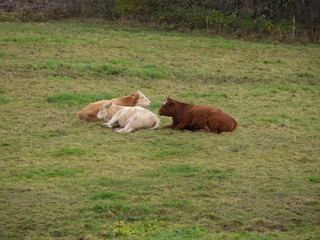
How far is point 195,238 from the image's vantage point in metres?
5.70

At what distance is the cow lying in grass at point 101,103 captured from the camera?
1188 cm

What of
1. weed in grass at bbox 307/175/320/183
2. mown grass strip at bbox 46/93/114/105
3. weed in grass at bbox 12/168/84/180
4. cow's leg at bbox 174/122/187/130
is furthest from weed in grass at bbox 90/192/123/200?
mown grass strip at bbox 46/93/114/105

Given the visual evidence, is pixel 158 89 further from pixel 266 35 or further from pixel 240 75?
pixel 266 35

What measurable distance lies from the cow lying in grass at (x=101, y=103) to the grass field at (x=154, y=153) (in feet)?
1.02

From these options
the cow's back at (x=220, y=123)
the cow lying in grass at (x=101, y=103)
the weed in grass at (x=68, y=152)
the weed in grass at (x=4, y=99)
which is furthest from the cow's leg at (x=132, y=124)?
the weed in grass at (x=4, y=99)

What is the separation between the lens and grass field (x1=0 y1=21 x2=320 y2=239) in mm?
6445

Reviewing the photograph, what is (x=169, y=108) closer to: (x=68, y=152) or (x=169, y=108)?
(x=169, y=108)

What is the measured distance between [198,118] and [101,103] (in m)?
2.46

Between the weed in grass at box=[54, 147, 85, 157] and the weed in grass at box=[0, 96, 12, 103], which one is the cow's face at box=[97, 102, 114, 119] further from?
the weed in grass at box=[0, 96, 12, 103]

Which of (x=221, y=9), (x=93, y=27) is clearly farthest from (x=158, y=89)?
(x=221, y=9)

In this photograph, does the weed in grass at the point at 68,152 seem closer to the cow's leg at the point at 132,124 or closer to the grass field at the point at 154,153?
the grass field at the point at 154,153

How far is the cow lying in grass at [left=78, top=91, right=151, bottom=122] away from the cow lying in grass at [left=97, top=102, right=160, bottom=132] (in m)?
0.22

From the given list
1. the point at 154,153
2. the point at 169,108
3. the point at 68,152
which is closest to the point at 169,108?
the point at 169,108

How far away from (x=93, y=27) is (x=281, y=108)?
49.9 ft
